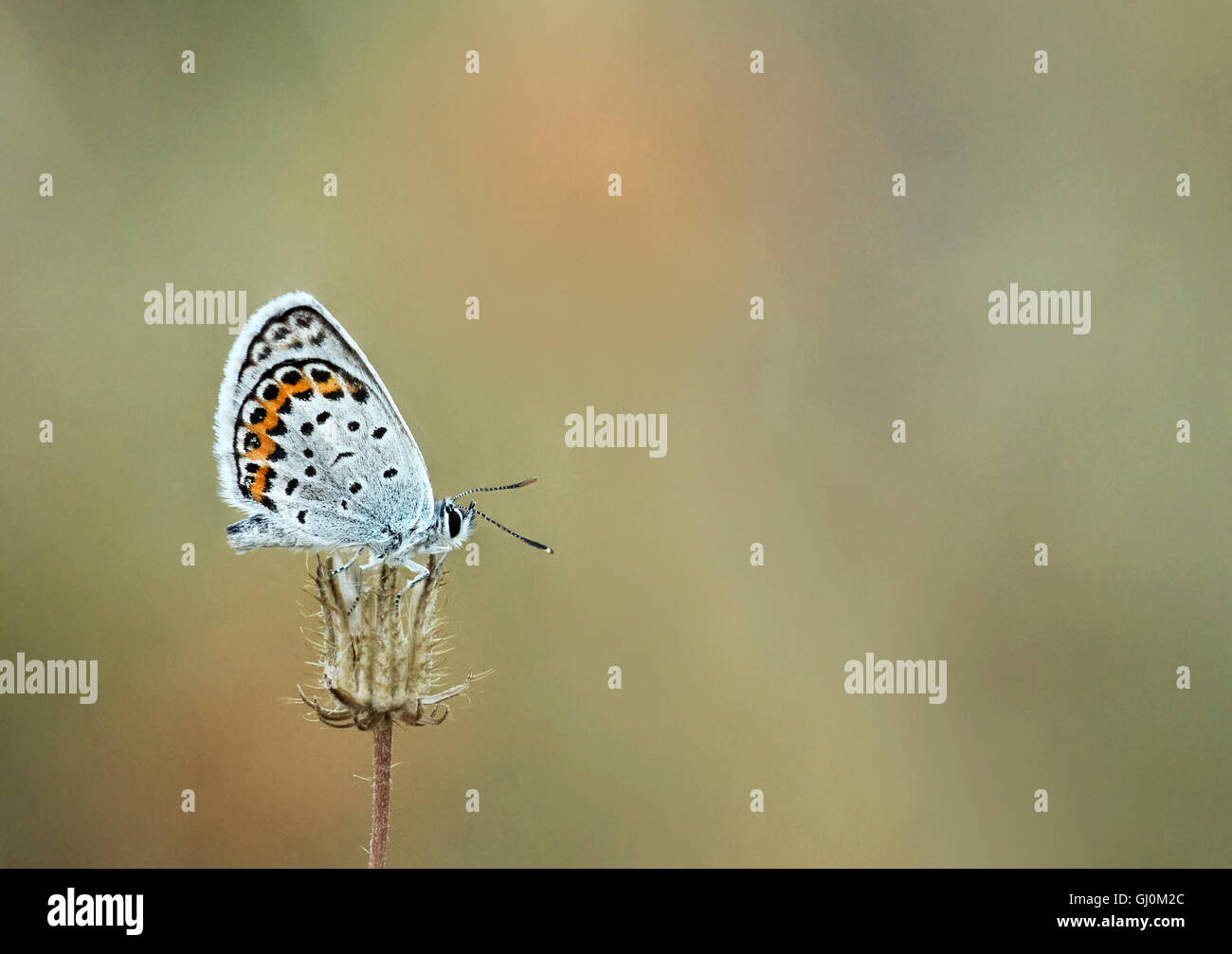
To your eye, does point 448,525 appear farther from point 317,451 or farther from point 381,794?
point 381,794

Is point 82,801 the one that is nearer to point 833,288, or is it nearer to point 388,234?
point 388,234

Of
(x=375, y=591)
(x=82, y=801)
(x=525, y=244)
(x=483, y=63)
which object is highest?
(x=483, y=63)

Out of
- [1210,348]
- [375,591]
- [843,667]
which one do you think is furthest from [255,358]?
[1210,348]

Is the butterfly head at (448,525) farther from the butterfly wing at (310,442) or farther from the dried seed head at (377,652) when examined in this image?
the dried seed head at (377,652)

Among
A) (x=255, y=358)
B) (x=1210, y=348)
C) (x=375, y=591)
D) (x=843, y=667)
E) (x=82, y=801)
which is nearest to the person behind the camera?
(x=375, y=591)

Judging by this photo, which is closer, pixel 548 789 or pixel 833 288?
pixel 548 789

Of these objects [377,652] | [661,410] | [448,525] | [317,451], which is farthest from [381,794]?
[661,410]

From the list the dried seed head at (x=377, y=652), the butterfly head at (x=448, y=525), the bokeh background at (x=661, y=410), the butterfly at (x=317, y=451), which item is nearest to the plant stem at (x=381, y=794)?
the dried seed head at (x=377, y=652)
